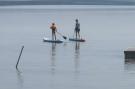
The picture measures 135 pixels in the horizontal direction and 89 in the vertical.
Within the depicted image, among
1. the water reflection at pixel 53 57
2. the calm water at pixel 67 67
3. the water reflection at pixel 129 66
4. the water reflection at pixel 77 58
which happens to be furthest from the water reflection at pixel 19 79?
the water reflection at pixel 129 66

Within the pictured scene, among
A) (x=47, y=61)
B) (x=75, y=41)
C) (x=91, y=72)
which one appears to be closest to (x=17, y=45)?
(x=75, y=41)

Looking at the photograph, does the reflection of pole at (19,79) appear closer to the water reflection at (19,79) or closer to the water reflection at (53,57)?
the water reflection at (19,79)

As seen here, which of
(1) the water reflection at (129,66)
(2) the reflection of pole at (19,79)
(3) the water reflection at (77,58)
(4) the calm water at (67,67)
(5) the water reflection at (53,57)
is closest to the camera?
(2) the reflection of pole at (19,79)

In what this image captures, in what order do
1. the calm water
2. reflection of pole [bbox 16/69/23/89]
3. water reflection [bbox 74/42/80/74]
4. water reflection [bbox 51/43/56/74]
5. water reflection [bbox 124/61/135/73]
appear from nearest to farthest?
reflection of pole [bbox 16/69/23/89] → the calm water → water reflection [bbox 124/61/135/73] → water reflection [bbox 51/43/56/74] → water reflection [bbox 74/42/80/74]

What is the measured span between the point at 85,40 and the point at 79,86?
70.2 feet

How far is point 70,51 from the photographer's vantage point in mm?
35938

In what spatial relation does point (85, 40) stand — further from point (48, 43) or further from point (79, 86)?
point (79, 86)

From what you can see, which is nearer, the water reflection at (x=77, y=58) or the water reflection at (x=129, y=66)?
the water reflection at (x=129, y=66)

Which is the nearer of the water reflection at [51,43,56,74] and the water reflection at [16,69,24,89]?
the water reflection at [16,69,24,89]

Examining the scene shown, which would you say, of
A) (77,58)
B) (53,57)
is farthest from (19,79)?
(53,57)

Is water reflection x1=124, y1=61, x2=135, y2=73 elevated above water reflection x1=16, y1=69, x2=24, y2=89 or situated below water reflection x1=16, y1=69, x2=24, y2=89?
above

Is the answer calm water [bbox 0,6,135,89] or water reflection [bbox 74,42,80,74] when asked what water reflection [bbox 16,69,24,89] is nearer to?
calm water [bbox 0,6,135,89]

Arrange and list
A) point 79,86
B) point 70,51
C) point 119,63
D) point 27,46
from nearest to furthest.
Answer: point 79,86 → point 119,63 → point 70,51 → point 27,46

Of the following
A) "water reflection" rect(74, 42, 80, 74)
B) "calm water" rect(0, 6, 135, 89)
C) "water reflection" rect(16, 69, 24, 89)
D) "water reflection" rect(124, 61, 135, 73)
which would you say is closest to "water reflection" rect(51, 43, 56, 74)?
"calm water" rect(0, 6, 135, 89)
